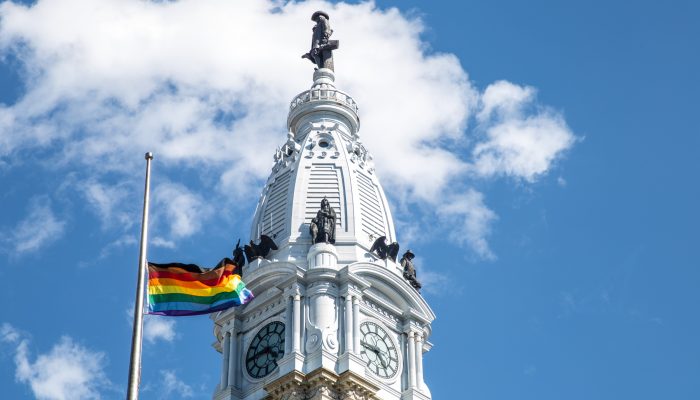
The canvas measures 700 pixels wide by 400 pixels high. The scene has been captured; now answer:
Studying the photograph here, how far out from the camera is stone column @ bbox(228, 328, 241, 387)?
313ft

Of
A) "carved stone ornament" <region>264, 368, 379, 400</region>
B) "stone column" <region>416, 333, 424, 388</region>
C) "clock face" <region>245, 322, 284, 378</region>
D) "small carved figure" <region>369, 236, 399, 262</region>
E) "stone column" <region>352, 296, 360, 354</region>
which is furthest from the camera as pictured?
"small carved figure" <region>369, 236, 399, 262</region>

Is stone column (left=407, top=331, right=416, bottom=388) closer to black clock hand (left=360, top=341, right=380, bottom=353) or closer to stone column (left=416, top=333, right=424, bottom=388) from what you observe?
stone column (left=416, top=333, right=424, bottom=388)

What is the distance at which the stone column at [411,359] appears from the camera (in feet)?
315

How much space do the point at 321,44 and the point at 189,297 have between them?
56330 millimetres

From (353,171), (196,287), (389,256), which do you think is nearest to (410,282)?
(389,256)

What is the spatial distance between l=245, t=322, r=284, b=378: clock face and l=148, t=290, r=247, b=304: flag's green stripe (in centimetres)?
2981

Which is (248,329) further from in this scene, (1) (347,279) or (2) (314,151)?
(2) (314,151)

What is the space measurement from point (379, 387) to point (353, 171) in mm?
17517

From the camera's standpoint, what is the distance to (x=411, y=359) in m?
97.2

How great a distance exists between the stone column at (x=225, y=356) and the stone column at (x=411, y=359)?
1117 centimetres

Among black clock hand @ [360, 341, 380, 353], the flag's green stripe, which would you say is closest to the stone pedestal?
black clock hand @ [360, 341, 380, 353]

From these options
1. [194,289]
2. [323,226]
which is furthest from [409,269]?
[194,289]

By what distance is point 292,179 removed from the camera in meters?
103

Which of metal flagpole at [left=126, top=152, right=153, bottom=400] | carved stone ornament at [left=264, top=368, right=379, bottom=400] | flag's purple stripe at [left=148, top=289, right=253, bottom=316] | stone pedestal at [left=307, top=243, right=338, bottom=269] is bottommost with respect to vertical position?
metal flagpole at [left=126, top=152, right=153, bottom=400]
